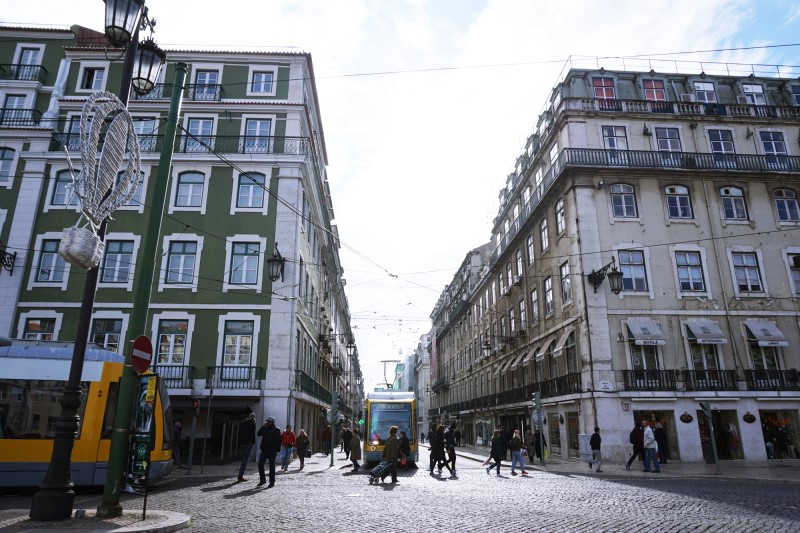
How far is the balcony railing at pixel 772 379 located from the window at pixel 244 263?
2284cm

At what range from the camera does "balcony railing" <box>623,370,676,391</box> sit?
76.9ft

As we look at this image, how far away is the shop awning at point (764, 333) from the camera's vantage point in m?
24.2

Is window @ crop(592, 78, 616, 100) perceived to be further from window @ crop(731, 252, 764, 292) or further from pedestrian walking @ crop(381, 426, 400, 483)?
pedestrian walking @ crop(381, 426, 400, 483)

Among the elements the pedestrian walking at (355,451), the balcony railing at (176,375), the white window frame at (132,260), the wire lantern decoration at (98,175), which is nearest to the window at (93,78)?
the white window frame at (132,260)

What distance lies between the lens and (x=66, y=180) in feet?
85.4

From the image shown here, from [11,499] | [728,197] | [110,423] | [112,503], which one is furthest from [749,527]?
[728,197]

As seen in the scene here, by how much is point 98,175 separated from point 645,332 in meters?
22.8

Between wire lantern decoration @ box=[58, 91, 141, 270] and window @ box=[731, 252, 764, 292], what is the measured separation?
2710cm

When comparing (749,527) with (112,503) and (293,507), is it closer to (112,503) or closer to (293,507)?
(293,507)

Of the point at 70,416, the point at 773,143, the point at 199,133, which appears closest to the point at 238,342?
the point at 199,133

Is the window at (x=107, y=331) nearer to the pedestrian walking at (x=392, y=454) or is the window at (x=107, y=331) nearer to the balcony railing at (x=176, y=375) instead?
the balcony railing at (x=176, y=375)

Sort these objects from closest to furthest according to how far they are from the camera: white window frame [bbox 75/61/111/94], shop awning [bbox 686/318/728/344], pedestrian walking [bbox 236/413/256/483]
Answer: pedestrian walking [bbox 236/413/256/483] → shop awning [bbox 686/318/728/344] → white window frame [bbox 75/61/111/94]

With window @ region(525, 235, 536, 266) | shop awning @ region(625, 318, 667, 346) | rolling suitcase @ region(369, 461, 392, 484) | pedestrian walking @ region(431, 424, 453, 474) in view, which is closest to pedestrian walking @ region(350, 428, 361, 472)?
pedestrian walking @ region(431, 424, 453, 474)

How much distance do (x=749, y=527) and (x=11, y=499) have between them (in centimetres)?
1366
